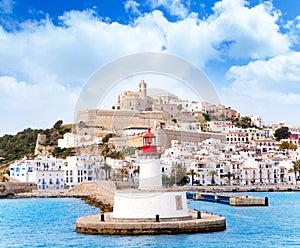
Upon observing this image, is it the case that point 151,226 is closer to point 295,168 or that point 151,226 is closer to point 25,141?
point 295,168

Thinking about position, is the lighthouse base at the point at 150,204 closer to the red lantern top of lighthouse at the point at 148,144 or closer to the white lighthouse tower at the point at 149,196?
the white lighthouse tower at the point at 149,196

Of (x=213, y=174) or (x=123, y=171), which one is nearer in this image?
(x=123, y=171)

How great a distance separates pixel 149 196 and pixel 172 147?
578 cm

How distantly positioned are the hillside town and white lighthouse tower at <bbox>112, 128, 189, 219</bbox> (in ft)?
1.74

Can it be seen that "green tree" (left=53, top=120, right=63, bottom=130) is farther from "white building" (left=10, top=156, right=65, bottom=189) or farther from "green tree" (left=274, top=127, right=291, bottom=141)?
"white building" (left=10, top=156, right=65, bottom=189)

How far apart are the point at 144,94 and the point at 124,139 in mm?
1808

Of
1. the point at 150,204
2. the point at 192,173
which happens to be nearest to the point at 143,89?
the point at 150,204

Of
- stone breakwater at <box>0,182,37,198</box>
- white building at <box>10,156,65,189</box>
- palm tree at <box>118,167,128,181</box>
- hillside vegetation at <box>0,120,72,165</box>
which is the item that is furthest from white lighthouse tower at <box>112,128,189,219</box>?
hillside vegetation at <box>0,120,72,165</box>

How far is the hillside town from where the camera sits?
2044cm

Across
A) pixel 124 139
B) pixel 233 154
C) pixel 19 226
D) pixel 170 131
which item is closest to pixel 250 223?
pixel 170 131

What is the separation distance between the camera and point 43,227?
992 inches

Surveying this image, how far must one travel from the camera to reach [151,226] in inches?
725

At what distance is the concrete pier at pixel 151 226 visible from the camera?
1845 centimetres

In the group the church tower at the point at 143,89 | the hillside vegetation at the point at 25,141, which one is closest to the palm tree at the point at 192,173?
the hillside vegetation at the point at 25,141
